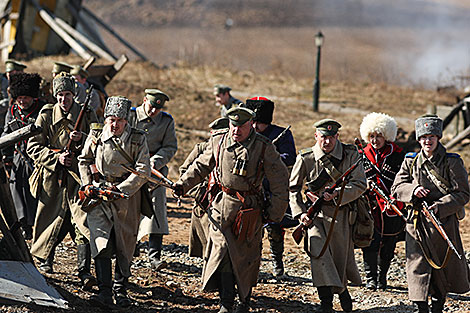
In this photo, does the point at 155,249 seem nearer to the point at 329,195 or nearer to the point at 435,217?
the point at 329,195

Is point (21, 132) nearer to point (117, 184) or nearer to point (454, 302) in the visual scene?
point (117, 184)

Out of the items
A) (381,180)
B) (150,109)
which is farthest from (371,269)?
(150,109)

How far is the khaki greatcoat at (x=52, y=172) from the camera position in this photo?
7156mm

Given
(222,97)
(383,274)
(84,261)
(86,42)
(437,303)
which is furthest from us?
(86,42)

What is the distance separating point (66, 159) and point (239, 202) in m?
1.79

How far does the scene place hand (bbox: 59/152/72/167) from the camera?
700 cm

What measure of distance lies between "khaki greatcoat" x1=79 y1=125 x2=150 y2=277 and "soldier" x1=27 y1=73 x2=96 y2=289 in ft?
2.03

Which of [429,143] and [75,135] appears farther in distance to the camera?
[75,135]

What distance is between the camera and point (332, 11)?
69062mm

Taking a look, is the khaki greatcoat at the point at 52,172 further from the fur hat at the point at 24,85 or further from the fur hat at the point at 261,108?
the fur hat at the point at 261,108

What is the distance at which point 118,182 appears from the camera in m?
6.42

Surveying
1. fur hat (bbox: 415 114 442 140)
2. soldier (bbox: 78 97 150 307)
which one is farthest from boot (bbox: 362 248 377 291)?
soldier (bbox: 78 97 150 307)

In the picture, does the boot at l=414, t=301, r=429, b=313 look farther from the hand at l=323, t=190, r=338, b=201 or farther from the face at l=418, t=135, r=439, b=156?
the face at l=418, t=135, r=439, b=156

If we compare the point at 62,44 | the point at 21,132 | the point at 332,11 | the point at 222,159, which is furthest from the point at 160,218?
the point at 332,11
